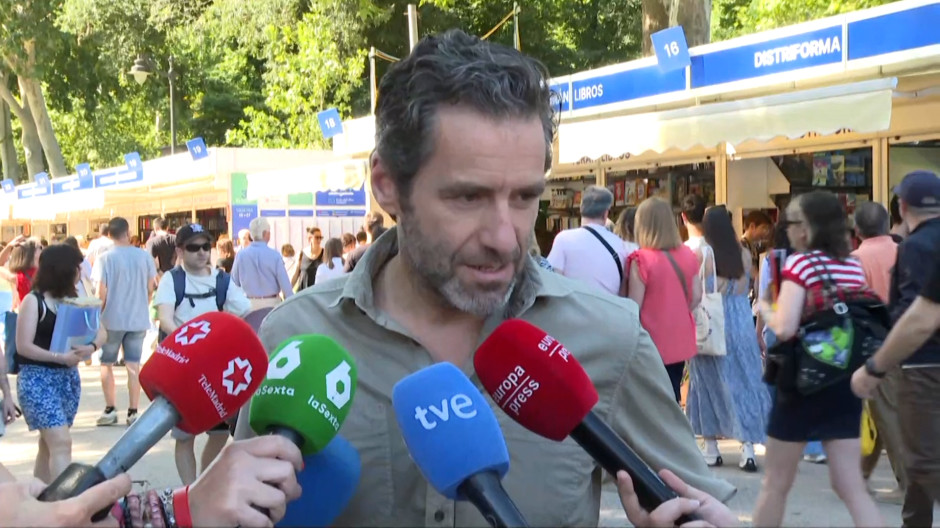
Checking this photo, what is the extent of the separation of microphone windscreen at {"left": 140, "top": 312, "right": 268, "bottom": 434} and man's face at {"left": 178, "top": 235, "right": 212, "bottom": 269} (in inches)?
218

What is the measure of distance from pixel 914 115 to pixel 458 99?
349 inches

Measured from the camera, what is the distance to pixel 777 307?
17.5 ft

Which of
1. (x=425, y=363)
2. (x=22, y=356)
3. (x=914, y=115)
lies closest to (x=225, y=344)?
(x=425, y=363)

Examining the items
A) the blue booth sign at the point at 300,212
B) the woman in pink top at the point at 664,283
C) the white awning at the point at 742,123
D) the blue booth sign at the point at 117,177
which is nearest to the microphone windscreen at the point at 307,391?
the woman in pink top at the point at 664,283

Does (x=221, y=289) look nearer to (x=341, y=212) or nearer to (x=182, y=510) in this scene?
(x=182, y=510)

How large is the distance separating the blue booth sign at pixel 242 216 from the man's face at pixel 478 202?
1820cm

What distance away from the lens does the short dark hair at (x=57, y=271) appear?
277 inches

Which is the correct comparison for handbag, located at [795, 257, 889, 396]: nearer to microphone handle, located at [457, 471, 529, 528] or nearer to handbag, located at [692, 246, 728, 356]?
handbag, located at [692, 246, 728, 356]

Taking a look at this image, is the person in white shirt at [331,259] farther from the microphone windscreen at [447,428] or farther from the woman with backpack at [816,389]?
the microphone windscreen at [447,428]

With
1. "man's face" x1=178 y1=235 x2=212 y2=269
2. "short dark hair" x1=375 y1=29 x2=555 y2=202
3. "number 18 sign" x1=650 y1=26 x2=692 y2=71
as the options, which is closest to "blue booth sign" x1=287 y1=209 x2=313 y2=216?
"number 18 sign" x1=650 y1=26 x2=692 y2=71

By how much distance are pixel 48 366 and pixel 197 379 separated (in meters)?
5.51

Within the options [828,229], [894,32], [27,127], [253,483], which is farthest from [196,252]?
[27,127]

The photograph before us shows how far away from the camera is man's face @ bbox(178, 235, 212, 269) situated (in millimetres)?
7320

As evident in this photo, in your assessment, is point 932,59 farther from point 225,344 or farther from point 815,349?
point 225,344
